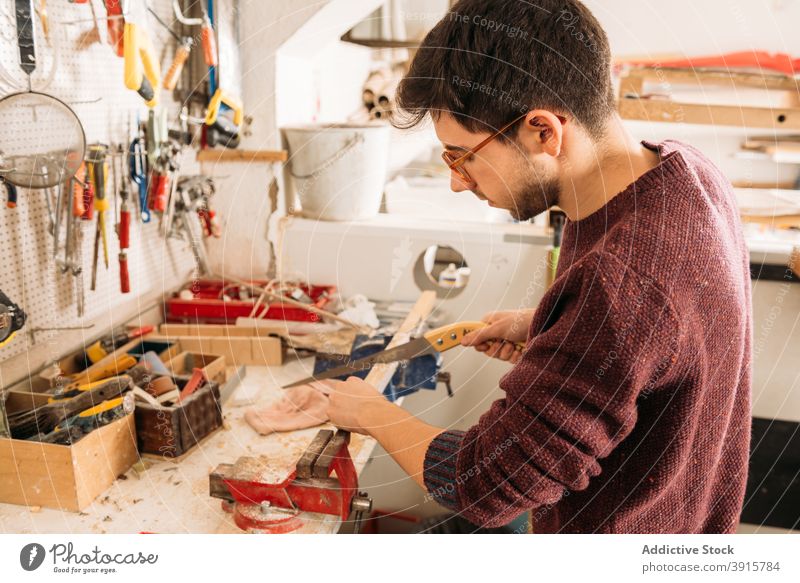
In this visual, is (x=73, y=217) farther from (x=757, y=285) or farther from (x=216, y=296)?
(x=757, y=285)

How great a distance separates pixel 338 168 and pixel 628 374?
1.25 meters

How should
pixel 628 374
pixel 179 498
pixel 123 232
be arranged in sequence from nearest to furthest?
pixel 628 374
pixel 179 498
pixel 123 232

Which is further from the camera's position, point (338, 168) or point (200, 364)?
point (338, 168)

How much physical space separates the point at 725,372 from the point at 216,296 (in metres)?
1.47

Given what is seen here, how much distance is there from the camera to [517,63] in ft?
2.62

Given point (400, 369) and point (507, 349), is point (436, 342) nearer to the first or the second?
point (507, 349)

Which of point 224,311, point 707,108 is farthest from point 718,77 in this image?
point 224,311

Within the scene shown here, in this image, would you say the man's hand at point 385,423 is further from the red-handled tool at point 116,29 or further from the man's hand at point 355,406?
the red-handled tool at point 116,29

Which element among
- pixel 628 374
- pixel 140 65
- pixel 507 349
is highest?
pixel 140 65

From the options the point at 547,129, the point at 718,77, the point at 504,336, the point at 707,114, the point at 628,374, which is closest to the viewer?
the point at 628,374

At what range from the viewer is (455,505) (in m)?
0.84

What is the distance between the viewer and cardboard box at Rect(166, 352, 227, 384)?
1.46m

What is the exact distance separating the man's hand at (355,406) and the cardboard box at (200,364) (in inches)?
19.0

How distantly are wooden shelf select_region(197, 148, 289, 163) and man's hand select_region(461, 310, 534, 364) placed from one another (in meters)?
0.90
